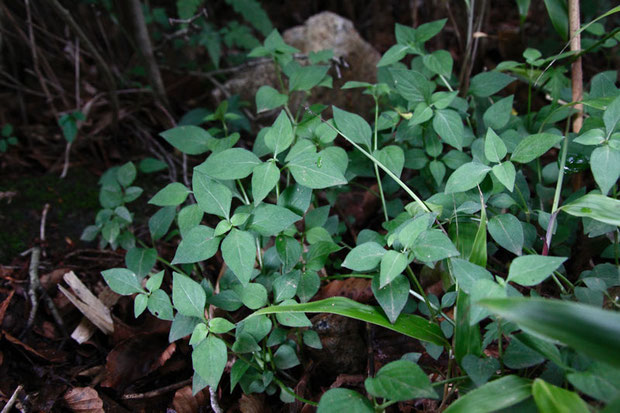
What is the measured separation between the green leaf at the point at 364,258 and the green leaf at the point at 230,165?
A: 35cm

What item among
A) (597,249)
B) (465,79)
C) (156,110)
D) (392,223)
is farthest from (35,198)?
(597,249)

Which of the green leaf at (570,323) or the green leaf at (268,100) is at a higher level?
the green leaf at (268,100)

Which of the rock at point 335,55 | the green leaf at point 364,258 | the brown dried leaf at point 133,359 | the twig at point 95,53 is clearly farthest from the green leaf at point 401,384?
the twig at point 95,53

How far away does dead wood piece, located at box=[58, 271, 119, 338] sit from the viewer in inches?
58.1

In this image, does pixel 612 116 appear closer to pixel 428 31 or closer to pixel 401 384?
pixel 428 31

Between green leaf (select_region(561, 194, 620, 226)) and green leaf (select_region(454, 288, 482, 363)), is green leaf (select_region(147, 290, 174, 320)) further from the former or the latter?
green leaf (select_region(561, 194, 620, 226))

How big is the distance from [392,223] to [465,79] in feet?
2.74

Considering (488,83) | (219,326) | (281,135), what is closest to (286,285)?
(219,326)

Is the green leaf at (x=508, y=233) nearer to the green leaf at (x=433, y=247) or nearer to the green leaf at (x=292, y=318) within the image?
the green leaf at (x=433, y=247)

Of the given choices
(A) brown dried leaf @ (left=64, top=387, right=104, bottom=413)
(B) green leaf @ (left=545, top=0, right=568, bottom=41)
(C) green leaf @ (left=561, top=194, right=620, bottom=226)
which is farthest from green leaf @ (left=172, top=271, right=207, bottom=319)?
(B) green leaf @ (left=545, top=0, right=568, bottom=41)

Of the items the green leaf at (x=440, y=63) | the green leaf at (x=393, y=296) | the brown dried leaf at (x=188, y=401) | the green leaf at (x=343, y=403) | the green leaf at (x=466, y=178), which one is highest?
the green leaf at (x=440, y=63)

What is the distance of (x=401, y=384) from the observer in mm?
899

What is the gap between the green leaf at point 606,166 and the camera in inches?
39.9

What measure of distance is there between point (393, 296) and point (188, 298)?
0.49m
